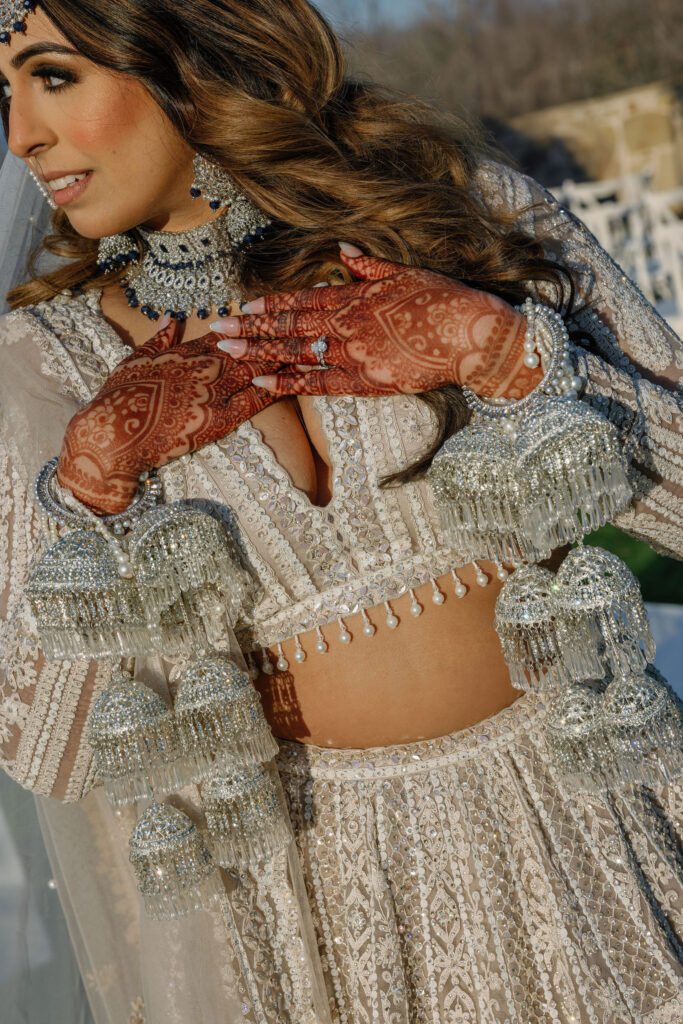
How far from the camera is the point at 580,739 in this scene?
1213 mm

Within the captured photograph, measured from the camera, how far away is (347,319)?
121 cm

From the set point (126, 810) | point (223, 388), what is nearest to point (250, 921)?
point (126, 810)

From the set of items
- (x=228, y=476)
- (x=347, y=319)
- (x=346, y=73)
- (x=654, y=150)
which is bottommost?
(x=654, y=150)

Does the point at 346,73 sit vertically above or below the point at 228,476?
above

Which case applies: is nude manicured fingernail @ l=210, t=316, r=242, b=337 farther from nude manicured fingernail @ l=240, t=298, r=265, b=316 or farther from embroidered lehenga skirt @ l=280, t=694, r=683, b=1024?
embroidered lehenga skirt @ l=280, t=694, r=683, b=1024

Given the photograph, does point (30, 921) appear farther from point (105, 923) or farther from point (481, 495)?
point (481, 495)

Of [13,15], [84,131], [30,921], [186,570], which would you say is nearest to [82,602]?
[186,570]

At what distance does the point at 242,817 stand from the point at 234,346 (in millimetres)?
533

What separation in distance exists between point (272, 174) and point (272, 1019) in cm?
105

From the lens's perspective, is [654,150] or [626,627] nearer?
[626,627]

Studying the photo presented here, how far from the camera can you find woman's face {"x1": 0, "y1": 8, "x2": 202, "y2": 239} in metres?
1.26

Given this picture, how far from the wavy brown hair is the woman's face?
0.09ft

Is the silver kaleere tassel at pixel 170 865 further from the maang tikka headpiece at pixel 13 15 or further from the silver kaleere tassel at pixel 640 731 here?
the maang tikka headpiece at pixel 13 15

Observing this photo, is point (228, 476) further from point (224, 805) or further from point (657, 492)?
point (657, 492)
